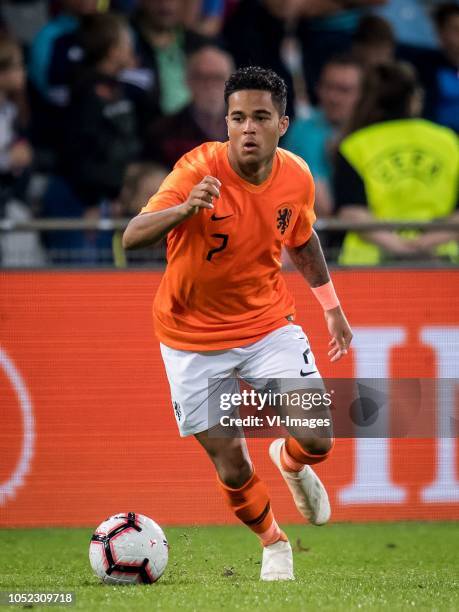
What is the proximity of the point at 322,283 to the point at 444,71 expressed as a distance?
498 cm

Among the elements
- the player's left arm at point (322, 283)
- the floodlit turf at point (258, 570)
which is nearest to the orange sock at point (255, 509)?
the floodlit turf at point (258, 570)

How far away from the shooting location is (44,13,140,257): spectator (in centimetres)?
1004

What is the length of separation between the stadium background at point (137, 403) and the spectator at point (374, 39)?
10.1 ft

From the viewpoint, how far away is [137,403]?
8.20 metres

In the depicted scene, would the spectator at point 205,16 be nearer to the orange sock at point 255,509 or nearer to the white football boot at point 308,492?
the white football boot at point 308,492

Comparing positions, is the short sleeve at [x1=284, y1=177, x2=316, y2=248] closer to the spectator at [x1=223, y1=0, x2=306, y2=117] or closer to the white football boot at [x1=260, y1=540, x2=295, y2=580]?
the white football boot at [x1=260, y1=540, x2=295, y2=580]

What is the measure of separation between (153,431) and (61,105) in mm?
3548

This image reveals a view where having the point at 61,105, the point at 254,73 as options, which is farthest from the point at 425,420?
the point at 61,105

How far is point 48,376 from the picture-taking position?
26.8 feet

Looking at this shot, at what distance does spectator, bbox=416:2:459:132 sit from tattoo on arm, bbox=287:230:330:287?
4581mm

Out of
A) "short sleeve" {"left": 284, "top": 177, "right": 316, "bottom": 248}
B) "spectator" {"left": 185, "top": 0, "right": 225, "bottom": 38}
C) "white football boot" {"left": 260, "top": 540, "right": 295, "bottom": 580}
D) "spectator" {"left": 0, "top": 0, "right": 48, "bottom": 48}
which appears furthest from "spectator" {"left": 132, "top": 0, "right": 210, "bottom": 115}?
"white football boot" {"left": 260, "top": 540, "right": 295, "bottom": 580}

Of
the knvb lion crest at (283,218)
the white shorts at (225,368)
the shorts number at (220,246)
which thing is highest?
the knvb lion crest at (283,218)

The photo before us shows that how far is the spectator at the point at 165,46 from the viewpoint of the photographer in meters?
10.6
